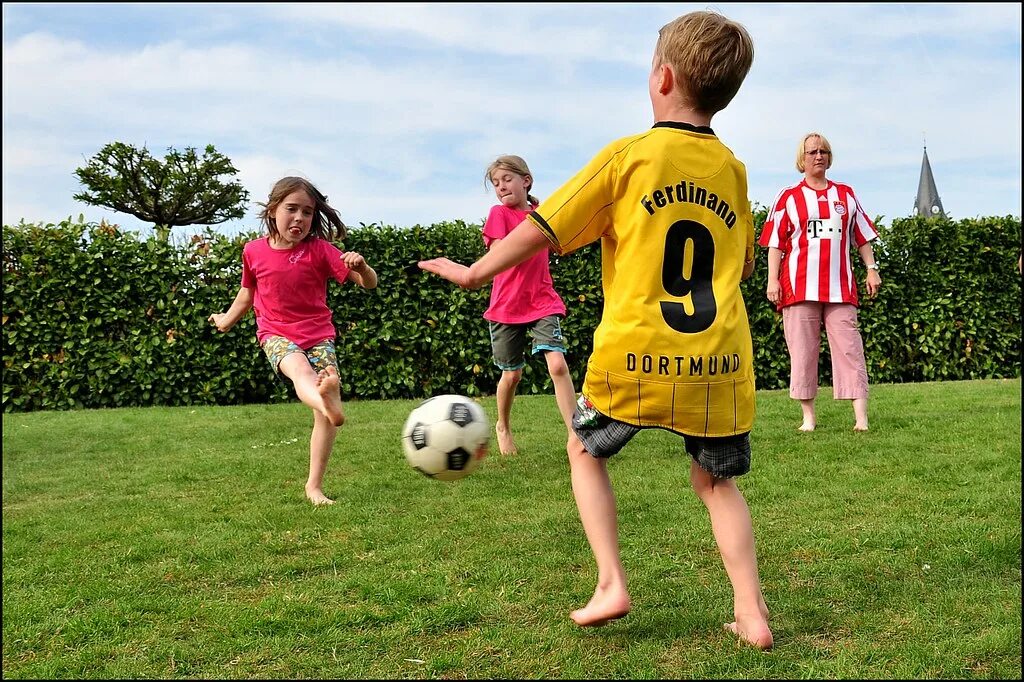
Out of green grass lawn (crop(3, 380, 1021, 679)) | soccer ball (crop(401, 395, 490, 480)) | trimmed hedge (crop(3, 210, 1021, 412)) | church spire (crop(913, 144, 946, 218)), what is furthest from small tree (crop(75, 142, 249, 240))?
church spire (crop(913, 144, 946, 218))

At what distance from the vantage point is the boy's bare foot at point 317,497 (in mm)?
5352

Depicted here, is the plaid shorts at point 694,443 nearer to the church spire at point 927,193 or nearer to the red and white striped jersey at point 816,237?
the red and white striped jersey at point 816,237

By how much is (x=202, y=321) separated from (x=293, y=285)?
6.11 metres

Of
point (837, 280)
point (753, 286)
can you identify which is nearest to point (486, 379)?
point (753, 286)

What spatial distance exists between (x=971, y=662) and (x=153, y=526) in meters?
4.04

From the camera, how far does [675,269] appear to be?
2.93m

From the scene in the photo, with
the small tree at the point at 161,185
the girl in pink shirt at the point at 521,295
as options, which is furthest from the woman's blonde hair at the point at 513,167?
the small tree at the point at 161,185

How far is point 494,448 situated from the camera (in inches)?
276

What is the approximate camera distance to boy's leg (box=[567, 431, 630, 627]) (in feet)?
10.1

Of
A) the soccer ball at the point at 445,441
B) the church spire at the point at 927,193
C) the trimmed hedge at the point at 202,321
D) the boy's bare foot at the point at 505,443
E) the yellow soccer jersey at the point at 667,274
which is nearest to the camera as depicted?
the yellow soccer jersey at the point at 667,274

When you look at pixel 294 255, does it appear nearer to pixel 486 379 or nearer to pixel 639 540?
pixel 639 540

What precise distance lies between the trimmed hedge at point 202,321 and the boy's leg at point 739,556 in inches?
311

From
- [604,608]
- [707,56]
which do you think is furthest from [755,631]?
[707,56]

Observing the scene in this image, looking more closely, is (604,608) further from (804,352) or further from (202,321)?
(202,321)
